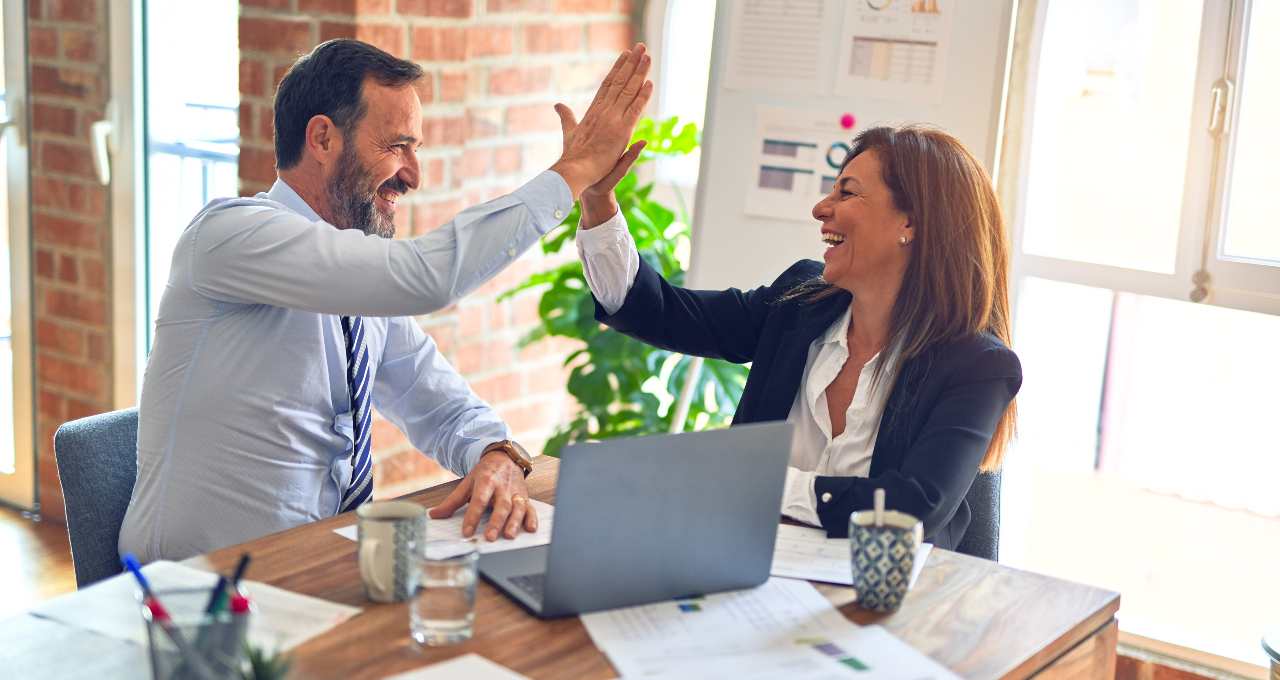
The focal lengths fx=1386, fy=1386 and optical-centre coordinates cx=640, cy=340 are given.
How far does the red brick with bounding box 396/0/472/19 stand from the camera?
9.96 feet

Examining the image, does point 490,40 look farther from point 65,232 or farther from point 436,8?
point 65,232

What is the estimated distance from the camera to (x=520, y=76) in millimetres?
3420

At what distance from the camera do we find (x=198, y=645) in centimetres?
113

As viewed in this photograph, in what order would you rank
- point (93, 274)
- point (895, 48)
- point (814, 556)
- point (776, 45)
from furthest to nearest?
1. point (93, 274)
2. point (776, 45)
3. point (895, 48)
4. point (814, 556)

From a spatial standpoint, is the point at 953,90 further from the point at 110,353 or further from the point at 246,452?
the point at 110,353

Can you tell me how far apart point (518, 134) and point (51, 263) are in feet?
4.36

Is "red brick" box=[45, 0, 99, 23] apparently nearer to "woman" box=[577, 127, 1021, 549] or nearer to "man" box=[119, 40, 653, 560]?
"man" box=[119, 40, 653, 560]

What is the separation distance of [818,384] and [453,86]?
143 centimetres

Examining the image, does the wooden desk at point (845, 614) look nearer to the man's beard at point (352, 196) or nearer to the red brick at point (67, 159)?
the man's beard at point (352, 196)

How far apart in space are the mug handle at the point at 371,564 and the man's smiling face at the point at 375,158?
0.77 meters

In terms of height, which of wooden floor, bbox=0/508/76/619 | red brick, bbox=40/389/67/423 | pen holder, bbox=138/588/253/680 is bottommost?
wooden floor, bbox=0/508/76/619

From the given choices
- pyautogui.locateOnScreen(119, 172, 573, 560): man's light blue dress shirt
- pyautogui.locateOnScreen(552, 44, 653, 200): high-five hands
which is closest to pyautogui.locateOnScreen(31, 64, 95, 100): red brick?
pyautogui.locateOnScreen(119, 172, 573, 560): man's light blue dress shirt

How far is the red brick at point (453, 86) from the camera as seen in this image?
124 inches

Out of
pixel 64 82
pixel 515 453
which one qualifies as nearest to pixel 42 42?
pixel 64 82
